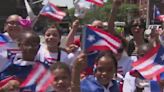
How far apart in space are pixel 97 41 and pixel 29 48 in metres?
0.75

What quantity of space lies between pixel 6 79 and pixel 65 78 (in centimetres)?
73

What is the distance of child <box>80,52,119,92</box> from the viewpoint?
4.90 m

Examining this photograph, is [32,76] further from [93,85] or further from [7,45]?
[7,45]

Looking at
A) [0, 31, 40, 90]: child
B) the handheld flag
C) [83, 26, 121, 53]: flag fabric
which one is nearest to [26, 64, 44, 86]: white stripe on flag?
[0, 31, 40, 90]: child

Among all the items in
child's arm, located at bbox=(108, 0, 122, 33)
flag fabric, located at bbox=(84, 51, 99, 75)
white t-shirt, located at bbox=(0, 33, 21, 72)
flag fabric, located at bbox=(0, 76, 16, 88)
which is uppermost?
child's arm, located at bbox=(108, 0, 122, 33)

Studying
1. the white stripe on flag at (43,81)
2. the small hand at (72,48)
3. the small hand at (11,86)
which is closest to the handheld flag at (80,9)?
the small hand at (72,48)

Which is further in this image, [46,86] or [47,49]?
[47,49]

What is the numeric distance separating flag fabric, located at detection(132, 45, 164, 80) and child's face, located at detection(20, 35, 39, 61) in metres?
1.17

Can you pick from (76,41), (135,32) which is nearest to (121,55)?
(135,32)

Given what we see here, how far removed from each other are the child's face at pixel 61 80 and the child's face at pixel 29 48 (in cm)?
83

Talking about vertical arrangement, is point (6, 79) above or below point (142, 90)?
above

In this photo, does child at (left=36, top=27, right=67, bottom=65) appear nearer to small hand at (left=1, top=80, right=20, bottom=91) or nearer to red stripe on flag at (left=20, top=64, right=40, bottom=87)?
red stripe on flag at (left=20, top=64, right=40, bottom=87)

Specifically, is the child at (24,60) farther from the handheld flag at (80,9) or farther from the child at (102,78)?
the handheld flag at (80,9)

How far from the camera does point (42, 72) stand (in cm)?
516
